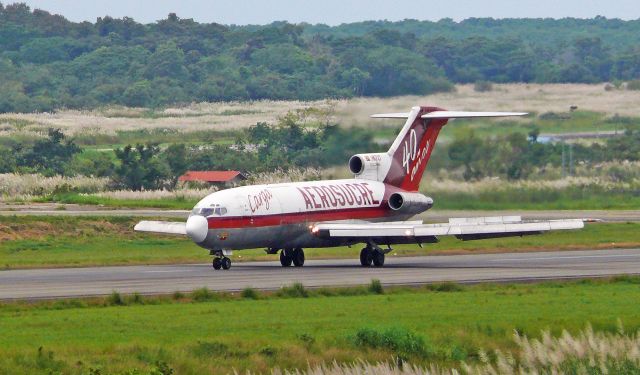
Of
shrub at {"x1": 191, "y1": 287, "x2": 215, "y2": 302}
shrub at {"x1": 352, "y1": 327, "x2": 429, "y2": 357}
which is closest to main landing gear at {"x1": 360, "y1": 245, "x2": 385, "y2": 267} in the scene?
shrub at {"x1": 191, "y1": 287, "x2": 215, "y2": 302}

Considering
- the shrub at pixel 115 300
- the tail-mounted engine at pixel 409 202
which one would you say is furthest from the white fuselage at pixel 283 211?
the shrub at pixel 115 300

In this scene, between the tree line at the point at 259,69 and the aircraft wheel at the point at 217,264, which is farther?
the tree line at the point at 259,69

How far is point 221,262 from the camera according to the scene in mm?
54000

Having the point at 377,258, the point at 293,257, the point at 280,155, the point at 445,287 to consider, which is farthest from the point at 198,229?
the point at 280,155

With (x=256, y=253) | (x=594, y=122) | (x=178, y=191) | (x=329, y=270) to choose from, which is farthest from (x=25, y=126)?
(x=329, y=270)

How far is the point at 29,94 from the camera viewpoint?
171875 mm

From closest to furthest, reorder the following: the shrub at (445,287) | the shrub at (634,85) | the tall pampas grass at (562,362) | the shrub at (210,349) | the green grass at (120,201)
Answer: the tall pampas grass at (562,362) < the shrub at (210,349) < the shrub at (445,287) < the green grass at (120,201) < the shrub at (634,85)

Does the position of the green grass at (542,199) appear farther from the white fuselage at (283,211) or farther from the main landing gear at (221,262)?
the main landing gear at (221,262)

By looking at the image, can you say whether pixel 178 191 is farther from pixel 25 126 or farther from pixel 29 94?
pixel 29 94

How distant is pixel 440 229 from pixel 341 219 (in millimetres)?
5136

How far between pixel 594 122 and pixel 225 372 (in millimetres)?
64148

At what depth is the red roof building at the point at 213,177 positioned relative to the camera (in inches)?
3671

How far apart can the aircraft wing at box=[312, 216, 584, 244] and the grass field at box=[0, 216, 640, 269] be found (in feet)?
22.3

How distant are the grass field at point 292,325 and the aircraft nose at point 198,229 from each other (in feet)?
34.4
